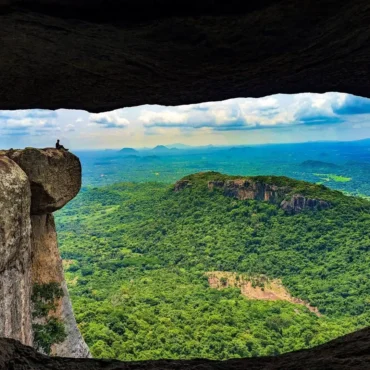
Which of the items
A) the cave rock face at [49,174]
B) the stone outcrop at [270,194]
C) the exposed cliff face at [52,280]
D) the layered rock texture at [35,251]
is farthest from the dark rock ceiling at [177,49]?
the stone outcrop at [270,194]

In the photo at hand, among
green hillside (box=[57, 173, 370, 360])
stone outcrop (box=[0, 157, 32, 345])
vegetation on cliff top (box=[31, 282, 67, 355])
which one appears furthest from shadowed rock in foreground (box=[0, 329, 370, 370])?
green hillside (box=[57, 173, 370, 360])

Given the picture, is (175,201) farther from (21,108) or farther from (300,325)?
(21,108)

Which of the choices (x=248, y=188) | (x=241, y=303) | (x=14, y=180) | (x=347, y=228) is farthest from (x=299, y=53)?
(x=248, y=188)

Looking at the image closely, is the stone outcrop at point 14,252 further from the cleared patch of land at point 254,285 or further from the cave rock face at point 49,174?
the cleared patch of land at point 254,285

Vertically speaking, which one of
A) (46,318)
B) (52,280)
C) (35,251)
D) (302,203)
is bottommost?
(302,203)

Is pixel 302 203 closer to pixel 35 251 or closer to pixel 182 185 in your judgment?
pixel 182 185

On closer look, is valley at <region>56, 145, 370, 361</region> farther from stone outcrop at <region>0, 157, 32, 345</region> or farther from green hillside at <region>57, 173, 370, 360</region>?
stone outcrop at <region>0, 157, 32, 345</region>

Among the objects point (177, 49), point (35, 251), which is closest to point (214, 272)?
point (35, 251)
